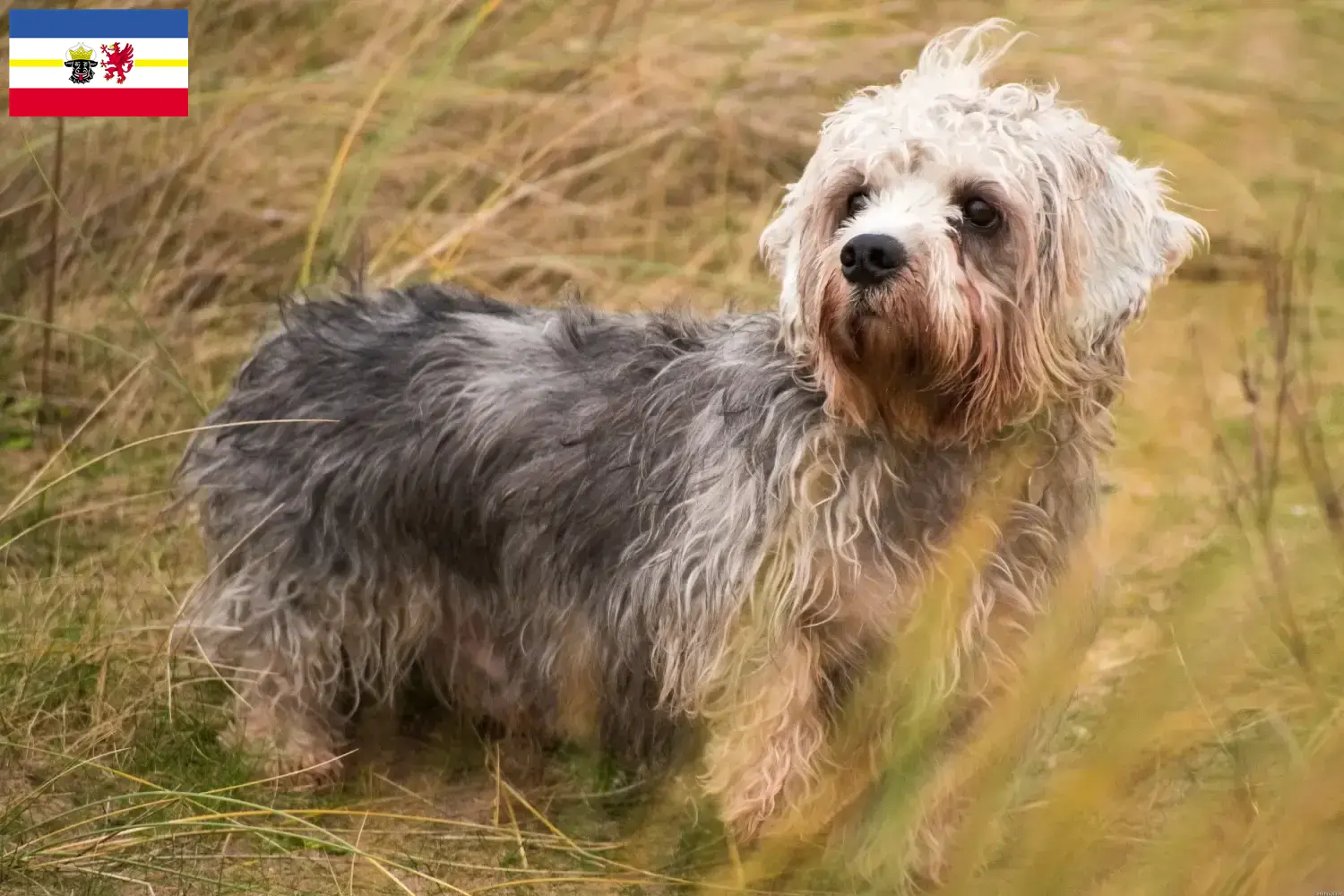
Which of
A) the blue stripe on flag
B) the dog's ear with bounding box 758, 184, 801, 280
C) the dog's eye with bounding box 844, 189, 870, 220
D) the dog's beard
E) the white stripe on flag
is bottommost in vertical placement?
the dog's beard

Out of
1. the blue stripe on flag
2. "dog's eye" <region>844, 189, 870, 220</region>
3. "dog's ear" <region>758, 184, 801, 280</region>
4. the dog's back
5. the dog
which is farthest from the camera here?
the blue stripe on flag

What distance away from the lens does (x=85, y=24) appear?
4930 millimetres

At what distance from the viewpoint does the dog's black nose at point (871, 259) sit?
2.69 m

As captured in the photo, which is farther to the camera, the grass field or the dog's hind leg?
the dog's hind leg

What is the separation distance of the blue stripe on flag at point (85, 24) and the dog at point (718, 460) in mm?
1545

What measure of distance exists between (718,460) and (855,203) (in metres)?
0.60

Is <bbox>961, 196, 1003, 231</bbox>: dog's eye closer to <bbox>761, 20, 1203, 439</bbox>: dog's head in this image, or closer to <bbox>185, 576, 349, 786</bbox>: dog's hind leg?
<bbox>761, 20, 1203, 439</bbox>: dog's head

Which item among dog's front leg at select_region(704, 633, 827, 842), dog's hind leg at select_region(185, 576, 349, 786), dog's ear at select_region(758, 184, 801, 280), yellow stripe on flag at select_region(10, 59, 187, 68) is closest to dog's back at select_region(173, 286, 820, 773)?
dog's hind leg at select_region(185, 576, 349, 786)

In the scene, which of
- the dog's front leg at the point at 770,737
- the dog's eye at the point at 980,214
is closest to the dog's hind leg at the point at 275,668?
the dog's front leg at the point at 770,737

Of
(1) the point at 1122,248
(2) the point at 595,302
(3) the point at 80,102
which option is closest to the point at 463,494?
(1) the point at 1122,248

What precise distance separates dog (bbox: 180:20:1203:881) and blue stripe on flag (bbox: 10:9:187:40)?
5.07 ft

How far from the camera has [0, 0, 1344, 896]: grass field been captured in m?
1.93

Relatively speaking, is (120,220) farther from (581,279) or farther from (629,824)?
(629,824)

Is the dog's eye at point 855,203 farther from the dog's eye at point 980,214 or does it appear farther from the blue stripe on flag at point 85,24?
the blue stripe on flag at point 85,24
